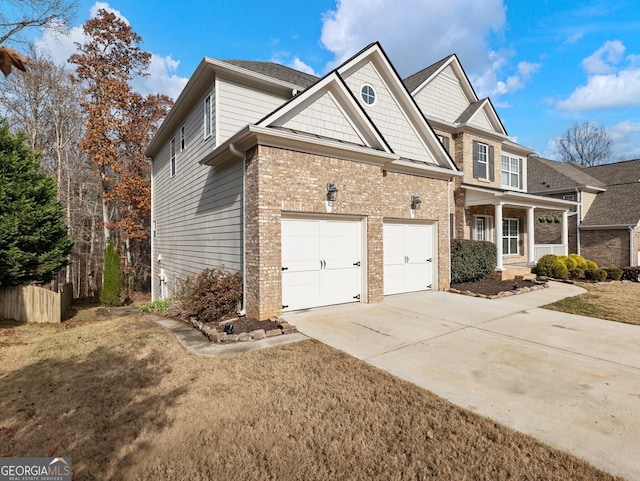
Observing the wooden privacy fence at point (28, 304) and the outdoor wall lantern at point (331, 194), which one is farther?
the wooden privacy fence at point (28, 304)

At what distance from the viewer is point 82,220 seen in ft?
74.9

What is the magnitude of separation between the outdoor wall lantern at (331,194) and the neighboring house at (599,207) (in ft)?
61.6

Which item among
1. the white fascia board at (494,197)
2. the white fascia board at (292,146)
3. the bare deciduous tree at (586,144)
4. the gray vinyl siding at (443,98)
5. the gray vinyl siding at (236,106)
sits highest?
the bare deciduous tree at (586,144)

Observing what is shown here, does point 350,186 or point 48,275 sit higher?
point 350,186

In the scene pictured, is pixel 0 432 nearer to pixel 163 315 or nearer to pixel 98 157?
pixel 163 315

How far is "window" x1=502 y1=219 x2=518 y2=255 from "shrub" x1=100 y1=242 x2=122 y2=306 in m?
20.5

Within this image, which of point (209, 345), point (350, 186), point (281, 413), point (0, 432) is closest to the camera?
point (0, 432)

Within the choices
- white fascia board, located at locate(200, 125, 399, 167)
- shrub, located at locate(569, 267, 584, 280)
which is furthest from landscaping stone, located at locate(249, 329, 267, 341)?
shrub, located at locate(569, 267, 584, 280)

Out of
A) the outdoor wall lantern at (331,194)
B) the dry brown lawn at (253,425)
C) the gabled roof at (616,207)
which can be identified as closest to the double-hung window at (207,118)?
the outdoor wall lantern at (331,194)

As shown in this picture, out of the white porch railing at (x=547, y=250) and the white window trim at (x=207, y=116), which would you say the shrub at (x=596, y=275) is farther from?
the white window trim at (x=207, y=116)

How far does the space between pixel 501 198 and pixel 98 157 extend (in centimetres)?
2142

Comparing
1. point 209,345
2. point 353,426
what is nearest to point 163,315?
point 209,345

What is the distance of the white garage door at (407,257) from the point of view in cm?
1038

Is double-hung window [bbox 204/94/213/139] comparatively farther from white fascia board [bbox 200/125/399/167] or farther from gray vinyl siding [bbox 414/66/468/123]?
gray vinyl siding [bbox 414/66/468/123]
